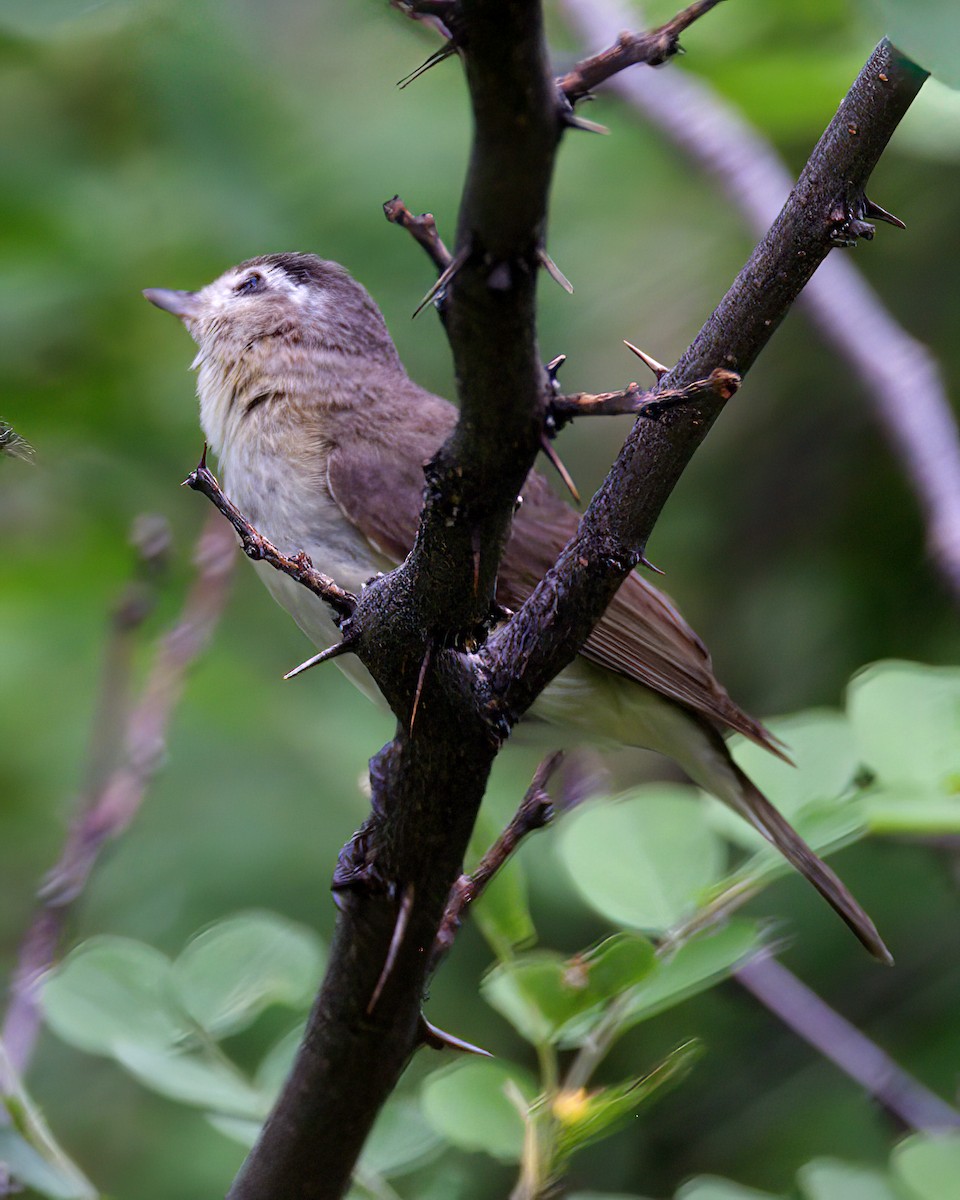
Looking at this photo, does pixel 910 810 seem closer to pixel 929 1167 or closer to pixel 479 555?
pixel 929 1167

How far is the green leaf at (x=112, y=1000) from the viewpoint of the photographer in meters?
2.27

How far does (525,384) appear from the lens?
1199 millimetres

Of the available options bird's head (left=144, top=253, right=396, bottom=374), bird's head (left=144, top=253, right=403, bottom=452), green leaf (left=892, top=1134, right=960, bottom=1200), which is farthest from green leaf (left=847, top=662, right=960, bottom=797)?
bird's head (left=144, top=253, right=396, bottom=374)

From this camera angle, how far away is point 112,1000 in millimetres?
2309

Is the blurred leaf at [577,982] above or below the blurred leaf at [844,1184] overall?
above

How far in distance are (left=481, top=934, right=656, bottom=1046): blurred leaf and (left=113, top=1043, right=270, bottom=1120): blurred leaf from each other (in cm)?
53

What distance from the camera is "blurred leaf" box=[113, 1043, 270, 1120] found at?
2160mm

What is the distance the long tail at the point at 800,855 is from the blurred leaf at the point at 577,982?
1.88ft

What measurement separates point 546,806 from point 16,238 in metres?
2.46

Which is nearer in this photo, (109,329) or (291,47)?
(109,329)

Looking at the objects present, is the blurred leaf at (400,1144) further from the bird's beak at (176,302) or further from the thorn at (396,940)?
the bird's beak at (176,302)

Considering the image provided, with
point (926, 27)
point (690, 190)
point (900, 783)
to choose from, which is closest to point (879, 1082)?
point (900, 783)

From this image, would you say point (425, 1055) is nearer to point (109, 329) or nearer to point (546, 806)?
point (546, 806)

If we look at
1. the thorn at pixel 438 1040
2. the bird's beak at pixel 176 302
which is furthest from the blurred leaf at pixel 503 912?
the bird's beak at pixel 176 302
